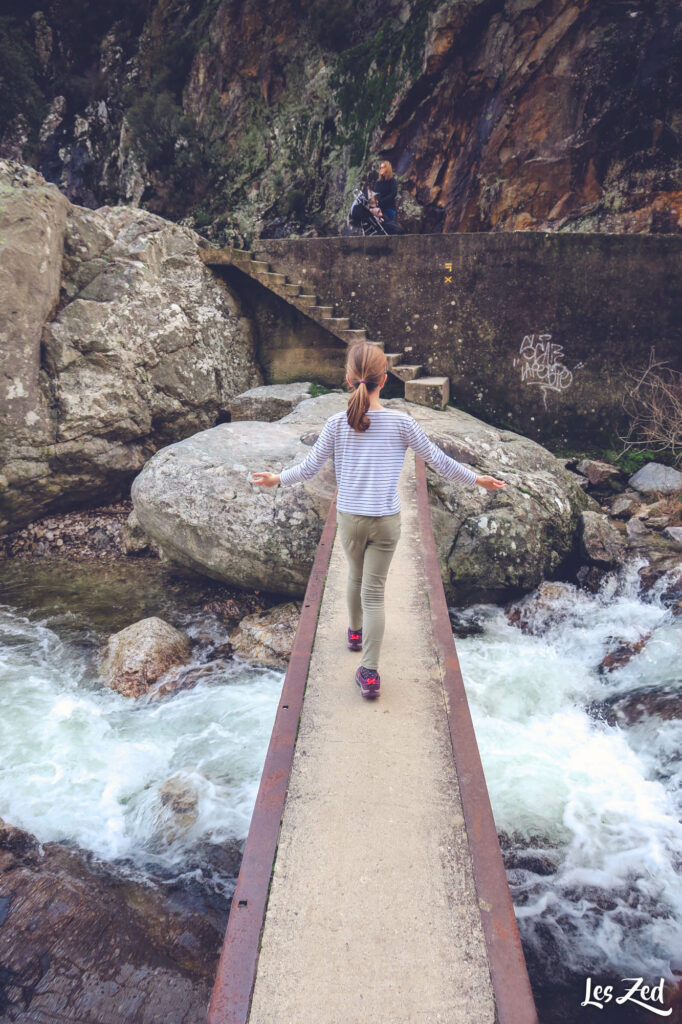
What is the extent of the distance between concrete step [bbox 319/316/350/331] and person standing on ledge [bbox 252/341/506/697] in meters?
6.26

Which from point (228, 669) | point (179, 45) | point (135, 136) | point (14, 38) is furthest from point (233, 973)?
point (14, 38)

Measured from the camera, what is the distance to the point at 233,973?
5.89 feet

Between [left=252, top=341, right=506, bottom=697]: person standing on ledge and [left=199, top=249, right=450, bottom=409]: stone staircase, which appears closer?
[left=252, top=341, right=506, bottom=697]: person standing on ledge

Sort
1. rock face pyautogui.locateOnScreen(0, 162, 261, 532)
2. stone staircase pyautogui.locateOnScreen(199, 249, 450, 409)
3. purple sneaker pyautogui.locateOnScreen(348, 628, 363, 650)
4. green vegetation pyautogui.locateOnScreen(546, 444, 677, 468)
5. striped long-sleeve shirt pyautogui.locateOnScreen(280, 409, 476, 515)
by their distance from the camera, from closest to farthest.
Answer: striped long-sleeve shirt pyautogui.locateOnScreen(280, 409, 476, 515) → purple sneaker pyautogui.locateOnScreen(348, 628, 363, 650) → rock face pyautogui.locateOnScreen(0, 162, 261, 532) → green vegetation pyautogui.locateOnScreen(546, 444, 677, 468) → stone staircase pyautogui.locateOnScreen(199, 249, 450, 409)

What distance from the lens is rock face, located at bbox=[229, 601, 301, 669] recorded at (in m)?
5.14

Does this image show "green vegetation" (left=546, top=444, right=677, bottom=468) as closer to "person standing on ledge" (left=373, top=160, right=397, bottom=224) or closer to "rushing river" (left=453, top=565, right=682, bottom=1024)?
"rushing river" (left=453, top=565, right=682, bottom=1024)

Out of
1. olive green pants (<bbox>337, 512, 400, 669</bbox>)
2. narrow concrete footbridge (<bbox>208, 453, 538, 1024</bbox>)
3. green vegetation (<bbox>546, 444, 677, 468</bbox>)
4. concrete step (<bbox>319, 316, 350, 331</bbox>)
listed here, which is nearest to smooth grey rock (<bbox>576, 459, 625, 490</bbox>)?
green vegetation (<bbox>546, 444, 677, 468</bbox>)

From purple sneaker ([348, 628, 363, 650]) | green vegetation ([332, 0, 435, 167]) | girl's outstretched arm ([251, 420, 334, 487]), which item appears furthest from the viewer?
green vegetation ([332, 0, 435, 167])

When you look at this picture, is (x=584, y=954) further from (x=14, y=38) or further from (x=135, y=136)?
(x=14, y=38)

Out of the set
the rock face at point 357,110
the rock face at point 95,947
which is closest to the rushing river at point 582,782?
the rock face at point 95,947

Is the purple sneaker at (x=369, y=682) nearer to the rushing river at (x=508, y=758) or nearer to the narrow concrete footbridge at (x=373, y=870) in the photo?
the narrow concrete footbridge at (x=373, y=870)

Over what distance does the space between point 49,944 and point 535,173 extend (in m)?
12.2

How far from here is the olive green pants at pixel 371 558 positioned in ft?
9.16

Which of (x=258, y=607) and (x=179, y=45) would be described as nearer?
(x=258, y=607)
